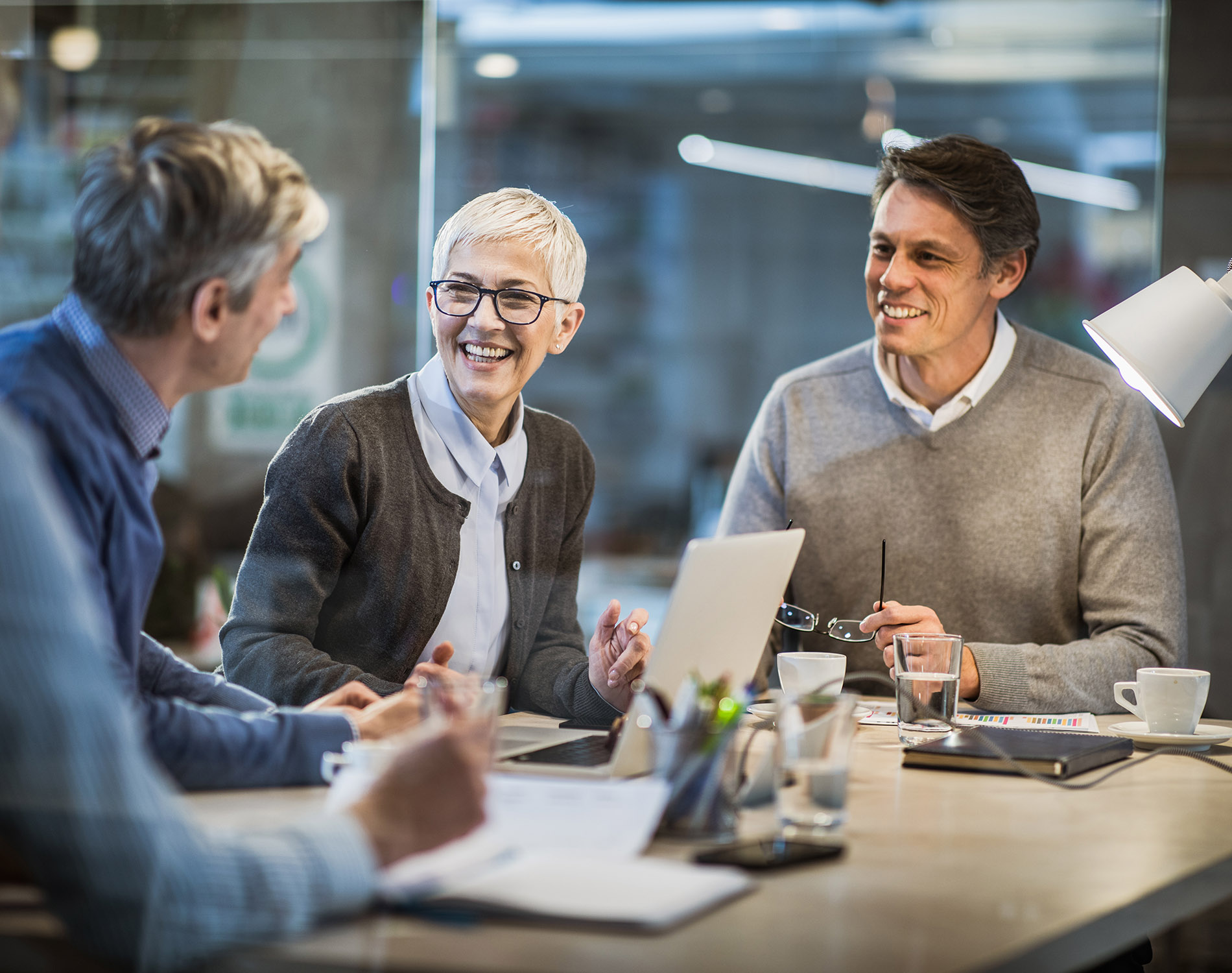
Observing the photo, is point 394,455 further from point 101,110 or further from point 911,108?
point 911,108

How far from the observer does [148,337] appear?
4.06 feet

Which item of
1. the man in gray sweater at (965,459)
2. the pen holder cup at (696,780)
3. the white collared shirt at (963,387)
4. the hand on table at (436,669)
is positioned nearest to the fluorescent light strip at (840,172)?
the man in gray sweater at (965,459)

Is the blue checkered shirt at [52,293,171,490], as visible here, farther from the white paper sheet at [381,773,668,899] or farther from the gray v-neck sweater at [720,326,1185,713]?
the gray v-neck sweater at [720,326,1185,713]

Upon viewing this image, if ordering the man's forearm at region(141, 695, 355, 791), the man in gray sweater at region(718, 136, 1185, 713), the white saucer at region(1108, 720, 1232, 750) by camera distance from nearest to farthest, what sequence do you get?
the man's forearm at region(141, 695, 355, 791) < the white saucer at region(1108, 720, 1232, 750) < the man in gray sweater at region(718, 136, 1185, 713)

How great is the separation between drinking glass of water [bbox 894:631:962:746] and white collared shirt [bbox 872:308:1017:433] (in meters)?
0.75

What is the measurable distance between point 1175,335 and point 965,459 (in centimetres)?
58

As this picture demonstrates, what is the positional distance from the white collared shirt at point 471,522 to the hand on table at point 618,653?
10.7 inches

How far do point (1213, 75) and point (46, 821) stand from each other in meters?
2.98

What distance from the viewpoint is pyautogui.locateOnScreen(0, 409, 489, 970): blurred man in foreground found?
87 centimetres

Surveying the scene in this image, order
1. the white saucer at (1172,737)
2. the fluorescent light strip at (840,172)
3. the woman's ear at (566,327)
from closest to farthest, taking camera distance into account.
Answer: the white saucer at (1172,737) < the woman's ear at (566,327) < the fluorescent light strip at (840,172)

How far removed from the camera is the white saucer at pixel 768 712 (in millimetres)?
1839

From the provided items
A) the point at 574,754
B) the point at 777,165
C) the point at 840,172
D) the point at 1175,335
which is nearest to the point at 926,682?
the point at 574,754

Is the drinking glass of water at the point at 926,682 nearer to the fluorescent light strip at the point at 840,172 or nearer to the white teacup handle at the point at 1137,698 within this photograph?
the white teacup handle at the point at 1137,698

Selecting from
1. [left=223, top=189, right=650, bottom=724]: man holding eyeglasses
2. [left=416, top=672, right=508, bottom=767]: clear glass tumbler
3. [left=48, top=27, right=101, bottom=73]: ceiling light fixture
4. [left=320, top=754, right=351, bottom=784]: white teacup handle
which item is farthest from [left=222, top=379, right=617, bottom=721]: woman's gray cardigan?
[left=48, top=27, right=101, bottom=73]: ceiling light fixture
